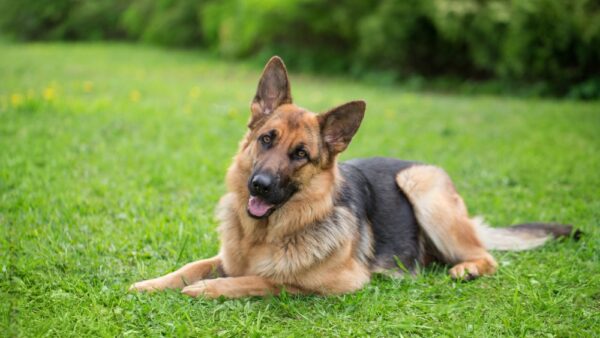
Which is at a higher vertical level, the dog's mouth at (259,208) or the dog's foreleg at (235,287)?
the dog's mouth at (259,208)

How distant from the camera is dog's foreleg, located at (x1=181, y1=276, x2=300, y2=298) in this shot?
399 centimetres

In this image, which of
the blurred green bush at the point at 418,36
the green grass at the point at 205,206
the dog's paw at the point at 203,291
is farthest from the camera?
the blurred green bush at the point at 418,36

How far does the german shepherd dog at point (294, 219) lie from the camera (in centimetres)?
407

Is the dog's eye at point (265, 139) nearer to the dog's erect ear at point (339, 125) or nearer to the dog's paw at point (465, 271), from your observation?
the dog's erect ear at point (339, 125)

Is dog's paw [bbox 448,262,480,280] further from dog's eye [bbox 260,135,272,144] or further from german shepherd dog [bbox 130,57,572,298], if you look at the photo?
dog's eye [bbox 260,135,272,144]

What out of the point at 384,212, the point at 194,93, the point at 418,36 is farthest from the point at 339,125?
the point at 418,36

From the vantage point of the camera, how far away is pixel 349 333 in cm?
367

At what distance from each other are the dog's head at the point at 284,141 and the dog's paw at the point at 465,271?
1461mm

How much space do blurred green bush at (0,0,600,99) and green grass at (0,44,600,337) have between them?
4.70ft

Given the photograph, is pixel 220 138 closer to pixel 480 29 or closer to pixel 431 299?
pixel 431 299

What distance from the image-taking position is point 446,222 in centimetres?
489

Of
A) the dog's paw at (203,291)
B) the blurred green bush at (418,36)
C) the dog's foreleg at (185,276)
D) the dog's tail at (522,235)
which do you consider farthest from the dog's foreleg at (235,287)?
the blurred green bush at (418,36)

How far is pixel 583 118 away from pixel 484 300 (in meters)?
8.26

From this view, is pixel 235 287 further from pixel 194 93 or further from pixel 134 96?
pixel 194 93
